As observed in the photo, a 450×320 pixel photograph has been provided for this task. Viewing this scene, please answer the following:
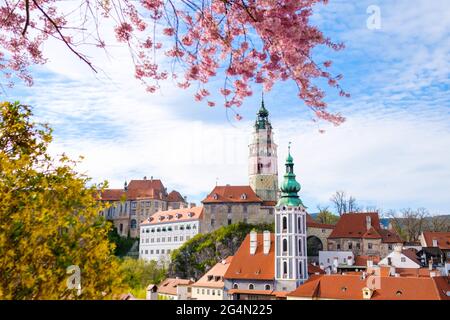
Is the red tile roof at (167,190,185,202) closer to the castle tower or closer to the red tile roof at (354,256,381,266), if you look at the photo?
the castle tower

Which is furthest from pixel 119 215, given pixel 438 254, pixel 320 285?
pixel 438 254

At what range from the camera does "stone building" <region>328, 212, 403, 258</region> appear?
41500mm

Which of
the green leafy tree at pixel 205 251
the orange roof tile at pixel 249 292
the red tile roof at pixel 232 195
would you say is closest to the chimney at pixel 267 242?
the orange roof tile at pixel 249 292

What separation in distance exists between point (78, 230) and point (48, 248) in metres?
0.29

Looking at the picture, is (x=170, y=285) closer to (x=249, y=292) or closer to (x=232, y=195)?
(x=249, y=292)

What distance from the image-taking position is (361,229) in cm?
4272

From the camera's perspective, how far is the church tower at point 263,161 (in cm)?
4881

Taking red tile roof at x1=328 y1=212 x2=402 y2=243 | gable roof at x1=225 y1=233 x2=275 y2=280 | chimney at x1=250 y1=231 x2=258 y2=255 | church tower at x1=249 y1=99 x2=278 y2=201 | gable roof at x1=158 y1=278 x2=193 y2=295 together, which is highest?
church tower at x1=249 y1=99 x2=278 y2=201

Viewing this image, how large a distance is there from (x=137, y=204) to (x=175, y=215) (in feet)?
15.3

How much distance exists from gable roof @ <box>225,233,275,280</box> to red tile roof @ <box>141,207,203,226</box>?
343 inches

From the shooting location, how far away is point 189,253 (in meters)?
42.2

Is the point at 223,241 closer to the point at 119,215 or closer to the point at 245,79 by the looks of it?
the point at 119,215

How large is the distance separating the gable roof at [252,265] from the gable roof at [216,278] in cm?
74

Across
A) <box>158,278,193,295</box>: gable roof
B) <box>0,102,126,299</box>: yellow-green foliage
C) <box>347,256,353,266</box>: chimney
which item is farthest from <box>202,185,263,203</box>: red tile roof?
<box>0,102,126,299</box>: yellow-green foliage
